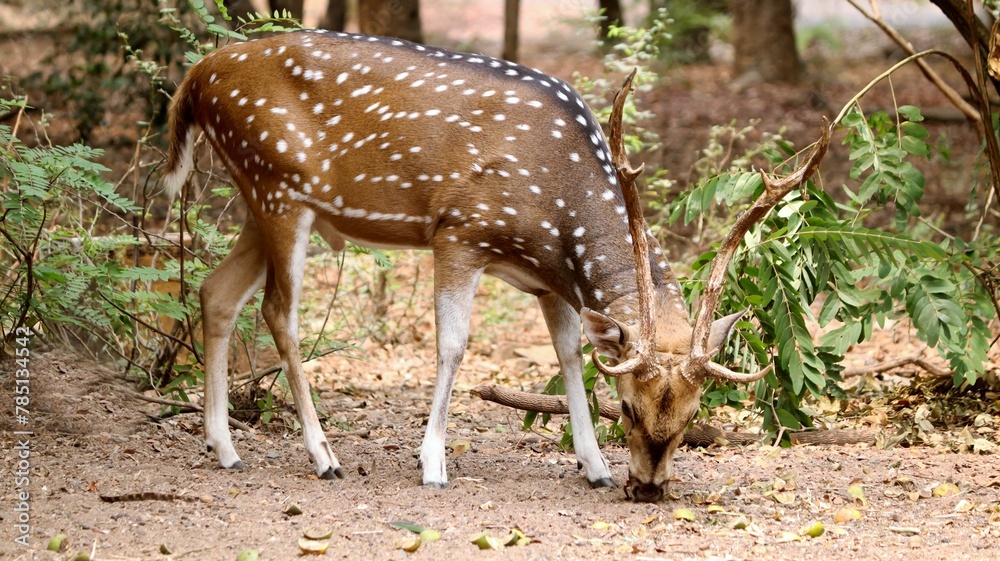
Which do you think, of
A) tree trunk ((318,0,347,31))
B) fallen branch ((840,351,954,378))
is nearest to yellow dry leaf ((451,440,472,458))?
fallen branch ((840,351,954,378))

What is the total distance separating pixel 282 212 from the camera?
5766 millimetres

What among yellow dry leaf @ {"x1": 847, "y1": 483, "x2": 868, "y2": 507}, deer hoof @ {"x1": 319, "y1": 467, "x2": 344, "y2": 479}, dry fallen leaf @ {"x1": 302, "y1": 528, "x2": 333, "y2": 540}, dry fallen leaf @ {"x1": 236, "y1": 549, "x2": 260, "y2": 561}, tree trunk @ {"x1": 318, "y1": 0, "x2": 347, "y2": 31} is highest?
tree trunk @ {"x1": 318, "y1": 0, "x2": 347, "y2": 31}

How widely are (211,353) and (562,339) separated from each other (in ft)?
6.52

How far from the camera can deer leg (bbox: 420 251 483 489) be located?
548 centimetres

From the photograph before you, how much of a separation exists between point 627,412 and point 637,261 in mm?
705

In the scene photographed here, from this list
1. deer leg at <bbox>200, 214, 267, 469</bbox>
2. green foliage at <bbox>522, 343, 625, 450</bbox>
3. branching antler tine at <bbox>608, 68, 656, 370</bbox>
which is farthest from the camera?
green foliage at <bbox>522, 343, 625, 450</bbox>

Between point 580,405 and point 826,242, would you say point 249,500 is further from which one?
point 826,242

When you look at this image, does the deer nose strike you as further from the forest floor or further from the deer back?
the deer back

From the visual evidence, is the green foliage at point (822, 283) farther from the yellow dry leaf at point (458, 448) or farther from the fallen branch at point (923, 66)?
the yellow dry leaf at point (458, 448)

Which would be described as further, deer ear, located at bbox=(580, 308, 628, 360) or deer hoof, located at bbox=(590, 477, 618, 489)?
deer hoof, located at bbox=(590, 477, 618, 489)

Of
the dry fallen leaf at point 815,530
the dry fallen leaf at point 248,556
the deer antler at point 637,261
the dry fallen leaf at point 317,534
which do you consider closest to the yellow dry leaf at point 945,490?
the dry fallen leaf at point 815,530

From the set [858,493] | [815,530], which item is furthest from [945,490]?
[815,530]

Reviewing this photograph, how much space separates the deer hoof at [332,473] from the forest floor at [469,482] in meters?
0.07

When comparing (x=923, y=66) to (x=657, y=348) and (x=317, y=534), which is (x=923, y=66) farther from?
(x=317, y=534)
